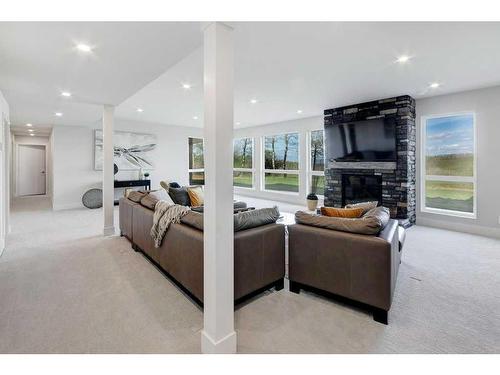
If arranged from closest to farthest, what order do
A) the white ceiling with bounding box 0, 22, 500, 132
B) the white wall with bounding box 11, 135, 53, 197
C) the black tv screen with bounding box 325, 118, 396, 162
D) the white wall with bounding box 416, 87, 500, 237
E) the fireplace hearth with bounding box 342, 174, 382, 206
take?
1. the white ceiling with bounding box 0, 22, 500, 132
2. the white wall with bounding box 416, 87, 500, 237
3. the black tv screen with bounding box 325, 118, 396, 162
4. the fireplace hearth with bounding box 342, 174, 382, 206
5. the white wall with bounding box 11, 135, 53, 197

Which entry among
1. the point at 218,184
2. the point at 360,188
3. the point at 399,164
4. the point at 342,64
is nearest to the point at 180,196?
the point at 342,64

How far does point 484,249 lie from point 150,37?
196 inches

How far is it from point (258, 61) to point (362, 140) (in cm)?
320

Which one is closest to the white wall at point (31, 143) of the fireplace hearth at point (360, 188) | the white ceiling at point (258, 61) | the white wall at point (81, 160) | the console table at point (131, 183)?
the white wall at point (81, 160)

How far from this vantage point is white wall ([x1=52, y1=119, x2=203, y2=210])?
713cm

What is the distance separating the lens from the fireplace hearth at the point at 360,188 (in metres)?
5.48

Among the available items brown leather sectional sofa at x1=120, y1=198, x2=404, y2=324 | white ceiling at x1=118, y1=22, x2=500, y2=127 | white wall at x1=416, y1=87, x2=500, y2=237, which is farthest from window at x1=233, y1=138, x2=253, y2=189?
brown leather sectional sofa at x1=120, y1=198, x2=404, y2=324

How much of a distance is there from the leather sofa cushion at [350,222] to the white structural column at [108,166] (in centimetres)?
354

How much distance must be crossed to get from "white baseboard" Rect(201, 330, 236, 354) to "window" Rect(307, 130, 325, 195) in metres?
6.21

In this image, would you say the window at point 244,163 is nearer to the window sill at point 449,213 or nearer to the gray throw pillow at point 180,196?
the gray throw pillow at point 180,196

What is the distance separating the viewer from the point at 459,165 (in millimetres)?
4906

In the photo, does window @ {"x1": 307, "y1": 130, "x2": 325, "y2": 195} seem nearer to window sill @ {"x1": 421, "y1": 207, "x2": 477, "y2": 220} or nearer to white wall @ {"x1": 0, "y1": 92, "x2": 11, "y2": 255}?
window sill @ {"x1": 421, "y1": 207, "x2": 477, "y2": 220}

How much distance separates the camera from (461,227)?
4762 mm
